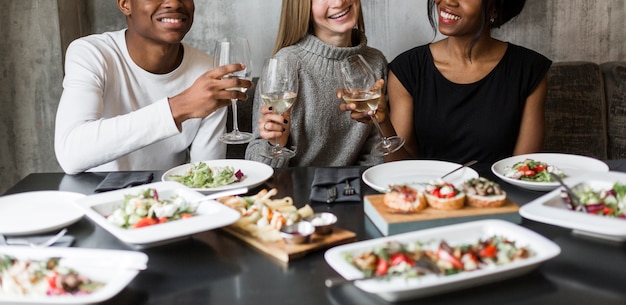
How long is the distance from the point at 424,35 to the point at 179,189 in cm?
212

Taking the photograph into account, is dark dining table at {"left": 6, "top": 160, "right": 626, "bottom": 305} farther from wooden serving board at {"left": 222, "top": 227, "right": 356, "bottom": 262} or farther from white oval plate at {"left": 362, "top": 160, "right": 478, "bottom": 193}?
white oval plate at {"left": 362, "top": 160, "right": 478, "bottom": 193}

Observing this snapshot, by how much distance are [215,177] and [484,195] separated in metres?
0.71

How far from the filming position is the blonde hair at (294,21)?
2584mm

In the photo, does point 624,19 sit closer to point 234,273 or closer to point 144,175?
point 144,175

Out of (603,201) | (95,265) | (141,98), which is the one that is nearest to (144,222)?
(95,265)

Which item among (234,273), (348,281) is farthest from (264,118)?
(348,281)

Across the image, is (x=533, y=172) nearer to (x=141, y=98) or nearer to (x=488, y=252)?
(x=488, y=252)

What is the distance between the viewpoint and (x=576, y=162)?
1994 millimetres

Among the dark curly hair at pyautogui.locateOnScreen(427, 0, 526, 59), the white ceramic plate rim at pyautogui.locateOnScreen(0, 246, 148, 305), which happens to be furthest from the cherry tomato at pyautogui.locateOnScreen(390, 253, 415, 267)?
the dark curly hair at pyautogui.locateOnScreen(427, 0, 526, 59)

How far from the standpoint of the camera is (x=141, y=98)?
2564mm

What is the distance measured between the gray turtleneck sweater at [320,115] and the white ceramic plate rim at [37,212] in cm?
92

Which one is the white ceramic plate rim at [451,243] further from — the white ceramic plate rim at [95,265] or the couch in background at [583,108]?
the couch in background at [583,108]

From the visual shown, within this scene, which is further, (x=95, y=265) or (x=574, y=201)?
(x=574, y=201)

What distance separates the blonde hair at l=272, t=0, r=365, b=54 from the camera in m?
2.58
